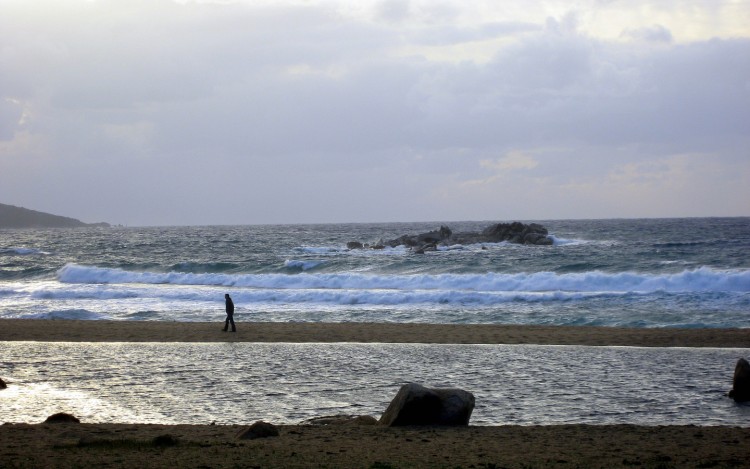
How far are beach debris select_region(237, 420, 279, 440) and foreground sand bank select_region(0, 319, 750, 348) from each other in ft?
37.2

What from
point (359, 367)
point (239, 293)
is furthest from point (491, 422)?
point (239, 293)

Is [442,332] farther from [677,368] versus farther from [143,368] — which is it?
[143,368]

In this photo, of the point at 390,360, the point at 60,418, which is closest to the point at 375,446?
the point at 60,418

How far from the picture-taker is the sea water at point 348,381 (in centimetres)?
1273

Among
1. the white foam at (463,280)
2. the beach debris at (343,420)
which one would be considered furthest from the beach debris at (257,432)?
the white foam at (463,280)

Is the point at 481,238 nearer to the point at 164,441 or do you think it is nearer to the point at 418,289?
the point at 418,289

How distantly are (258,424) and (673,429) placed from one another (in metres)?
6.40

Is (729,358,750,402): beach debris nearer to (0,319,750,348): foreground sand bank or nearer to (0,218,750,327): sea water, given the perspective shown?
(0,319,750,348): foreground sand bank

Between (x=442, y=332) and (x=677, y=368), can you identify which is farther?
(x=442, y=332)

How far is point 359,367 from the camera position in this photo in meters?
17.4

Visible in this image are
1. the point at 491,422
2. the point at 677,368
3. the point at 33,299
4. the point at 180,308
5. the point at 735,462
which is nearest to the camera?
the point at 735,462

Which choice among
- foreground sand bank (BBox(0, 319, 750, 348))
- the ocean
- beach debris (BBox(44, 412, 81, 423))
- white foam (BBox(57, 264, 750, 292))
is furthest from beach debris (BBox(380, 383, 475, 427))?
white foam (BBox(57, 264, 750, 292))

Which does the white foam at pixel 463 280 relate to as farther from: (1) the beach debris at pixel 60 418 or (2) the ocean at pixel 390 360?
(1) the beach debris at pixel 60 418

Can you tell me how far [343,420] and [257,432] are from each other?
181 centimetres
